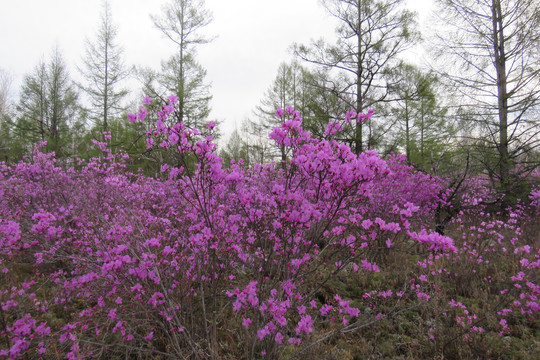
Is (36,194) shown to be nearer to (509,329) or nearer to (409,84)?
(509,329)

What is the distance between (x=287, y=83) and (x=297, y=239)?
1813 cm

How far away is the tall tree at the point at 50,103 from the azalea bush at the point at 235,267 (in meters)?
17.0

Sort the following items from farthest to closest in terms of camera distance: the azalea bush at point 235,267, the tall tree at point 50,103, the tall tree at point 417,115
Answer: the tall tree at point 50,103, the tall tree at point 417,115, the azalea bush at point 235,267

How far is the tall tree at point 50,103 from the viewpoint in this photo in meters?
18.5

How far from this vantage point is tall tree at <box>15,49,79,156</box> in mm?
18547

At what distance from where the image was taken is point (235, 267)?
2990 mm

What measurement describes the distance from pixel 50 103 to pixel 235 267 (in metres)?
22.8

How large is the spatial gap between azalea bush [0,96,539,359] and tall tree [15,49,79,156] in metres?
17.0

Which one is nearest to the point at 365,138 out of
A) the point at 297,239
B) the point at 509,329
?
the point at 509,329

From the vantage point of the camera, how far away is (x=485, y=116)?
31.2 feet

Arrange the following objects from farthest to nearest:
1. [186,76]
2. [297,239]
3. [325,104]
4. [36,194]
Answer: [186,76]
[325,104]
[36,194]
[297,239]

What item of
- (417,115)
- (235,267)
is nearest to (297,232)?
(235,267)

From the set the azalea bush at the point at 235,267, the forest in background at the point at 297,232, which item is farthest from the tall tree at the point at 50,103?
the azalea bush at the point at 235,267

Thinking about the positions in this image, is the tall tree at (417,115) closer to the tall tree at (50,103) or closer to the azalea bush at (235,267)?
the azalea bush at (235,267)
